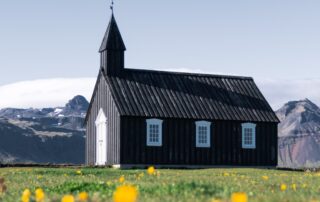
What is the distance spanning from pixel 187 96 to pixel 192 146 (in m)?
4.04

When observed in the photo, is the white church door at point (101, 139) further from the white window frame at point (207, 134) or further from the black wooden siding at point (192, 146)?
the white window frame at point (207, 134)

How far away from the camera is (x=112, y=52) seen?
49125 mm

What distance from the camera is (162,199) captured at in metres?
9.27

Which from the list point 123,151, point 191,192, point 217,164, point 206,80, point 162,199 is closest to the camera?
point 162,199

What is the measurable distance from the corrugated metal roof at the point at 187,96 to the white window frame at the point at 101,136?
318 centimetres

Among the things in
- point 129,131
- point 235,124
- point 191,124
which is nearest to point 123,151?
point 129,131

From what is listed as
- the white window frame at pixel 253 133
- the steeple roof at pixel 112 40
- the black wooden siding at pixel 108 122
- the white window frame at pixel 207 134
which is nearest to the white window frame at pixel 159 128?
the black wooden siding at pixel 108 122

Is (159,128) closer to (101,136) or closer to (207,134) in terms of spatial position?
(207,134)

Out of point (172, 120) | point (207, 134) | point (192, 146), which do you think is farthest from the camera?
point (207, 134)

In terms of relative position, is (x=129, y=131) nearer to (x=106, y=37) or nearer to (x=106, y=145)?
(x=106, y=145)

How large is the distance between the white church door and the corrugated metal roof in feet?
10.6

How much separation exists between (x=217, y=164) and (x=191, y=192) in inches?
1486

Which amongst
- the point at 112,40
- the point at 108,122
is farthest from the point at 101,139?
the point at 112,40

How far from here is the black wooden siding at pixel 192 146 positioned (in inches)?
1777
